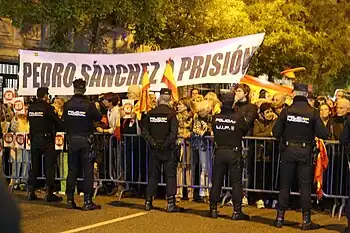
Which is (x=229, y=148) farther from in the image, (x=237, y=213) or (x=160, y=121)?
(x=160, y=121)

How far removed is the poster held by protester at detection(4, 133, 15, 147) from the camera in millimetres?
11749

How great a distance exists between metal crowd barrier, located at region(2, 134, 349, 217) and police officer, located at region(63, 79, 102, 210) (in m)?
1.03

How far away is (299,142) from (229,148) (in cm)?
99

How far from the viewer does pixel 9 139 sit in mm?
11781

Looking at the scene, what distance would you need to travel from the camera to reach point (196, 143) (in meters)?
10.7

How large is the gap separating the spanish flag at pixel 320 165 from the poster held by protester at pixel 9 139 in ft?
18.3

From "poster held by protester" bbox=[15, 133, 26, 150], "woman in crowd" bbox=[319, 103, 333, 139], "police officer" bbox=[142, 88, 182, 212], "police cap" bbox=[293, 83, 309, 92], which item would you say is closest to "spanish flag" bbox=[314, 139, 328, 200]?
"woman in crowd" bbox=[319, 103, 333, 139]

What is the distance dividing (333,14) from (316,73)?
294cm

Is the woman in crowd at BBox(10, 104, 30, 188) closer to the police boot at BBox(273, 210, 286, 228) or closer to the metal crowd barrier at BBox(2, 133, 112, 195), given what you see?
the metal crowd barrier at BBox(2, 133, 112, 195)

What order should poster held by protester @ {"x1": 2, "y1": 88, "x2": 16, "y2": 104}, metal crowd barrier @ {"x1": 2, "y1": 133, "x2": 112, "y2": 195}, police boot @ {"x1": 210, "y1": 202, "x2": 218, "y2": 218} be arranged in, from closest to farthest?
police boot @ {"x1": 210, "y1": 202, "x2": 218, "y2": 218} < metal crowd barrier @ {"x1": 2, "y1": 133, "x2": 112, "y2": 195} < poster held by protester @ {"x1": 2, "y1": 88, "x2": 16, "y2": 104}

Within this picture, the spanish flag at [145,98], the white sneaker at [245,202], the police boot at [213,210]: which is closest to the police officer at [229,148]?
the police boot at [213,210]

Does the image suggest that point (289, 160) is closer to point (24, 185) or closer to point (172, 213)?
point (172, 213)

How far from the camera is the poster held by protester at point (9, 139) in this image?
1175cm

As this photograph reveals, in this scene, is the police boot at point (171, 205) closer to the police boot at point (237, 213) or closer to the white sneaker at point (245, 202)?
the police boot at point (237, 213)
